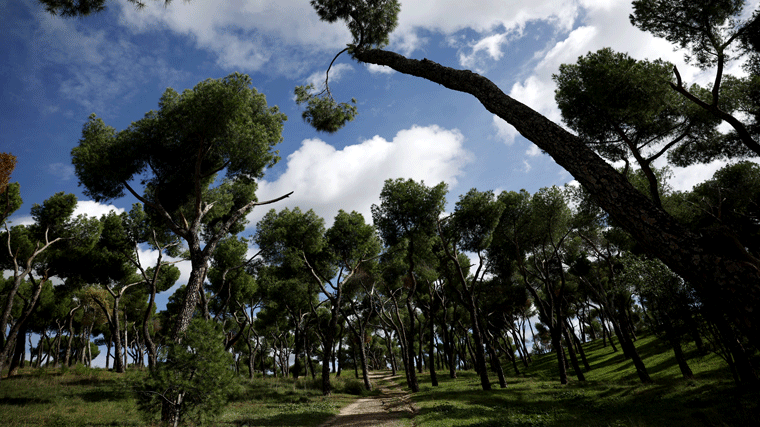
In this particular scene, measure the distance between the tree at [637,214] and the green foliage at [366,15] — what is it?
3.86 meters

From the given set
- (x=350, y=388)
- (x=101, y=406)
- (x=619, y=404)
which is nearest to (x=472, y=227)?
(x=619, y=404)

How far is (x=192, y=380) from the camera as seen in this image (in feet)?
27.1

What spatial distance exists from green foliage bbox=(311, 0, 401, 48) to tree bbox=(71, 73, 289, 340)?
20.3 ft

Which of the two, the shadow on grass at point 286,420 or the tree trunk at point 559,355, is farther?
the tree trunk at point 559,355

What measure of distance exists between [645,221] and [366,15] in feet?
28.1

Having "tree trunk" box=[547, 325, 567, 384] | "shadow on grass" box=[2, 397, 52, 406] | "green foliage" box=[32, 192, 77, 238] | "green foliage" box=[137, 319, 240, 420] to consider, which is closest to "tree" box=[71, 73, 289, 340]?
"green foliage" box=[137, 319, 240, 420]

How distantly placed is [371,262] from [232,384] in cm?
1633

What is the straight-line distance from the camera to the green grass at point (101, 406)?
977 centimetres

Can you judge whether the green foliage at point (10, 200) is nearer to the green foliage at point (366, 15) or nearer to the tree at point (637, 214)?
the green foliage at point (366, 15)

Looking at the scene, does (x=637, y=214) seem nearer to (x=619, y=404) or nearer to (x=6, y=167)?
(x=619, y=404)

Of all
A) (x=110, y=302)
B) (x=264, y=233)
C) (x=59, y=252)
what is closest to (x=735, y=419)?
(x=264, y=233)

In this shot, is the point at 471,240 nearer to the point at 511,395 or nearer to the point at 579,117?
the point at 511,395

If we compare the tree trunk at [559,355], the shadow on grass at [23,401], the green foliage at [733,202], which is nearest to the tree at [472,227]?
the tree trunk at [559,355]

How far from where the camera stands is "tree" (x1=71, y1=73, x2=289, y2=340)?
13125mm
